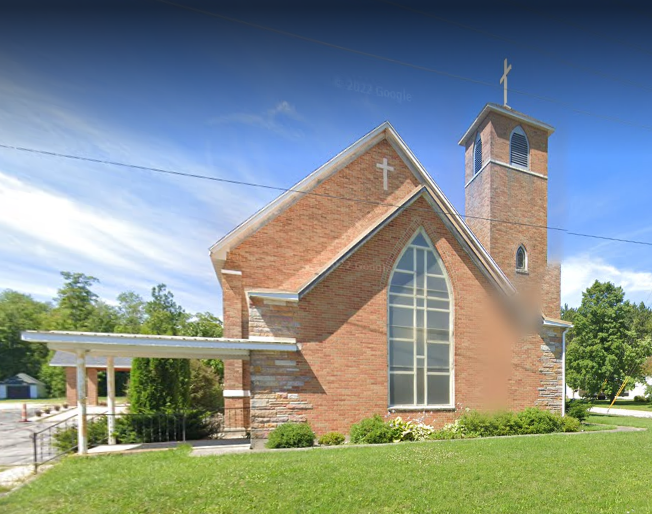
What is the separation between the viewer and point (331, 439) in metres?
11.8

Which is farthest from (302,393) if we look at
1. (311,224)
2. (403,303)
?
(311,224)

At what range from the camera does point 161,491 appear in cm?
690

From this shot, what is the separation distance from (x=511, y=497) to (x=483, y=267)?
10087mm

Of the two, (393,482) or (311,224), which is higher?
(311,224)

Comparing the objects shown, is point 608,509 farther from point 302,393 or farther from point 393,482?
point 302,393

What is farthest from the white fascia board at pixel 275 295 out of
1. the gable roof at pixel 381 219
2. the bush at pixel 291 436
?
the bush at pixel 291 436

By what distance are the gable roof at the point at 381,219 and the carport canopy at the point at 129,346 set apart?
130 inches

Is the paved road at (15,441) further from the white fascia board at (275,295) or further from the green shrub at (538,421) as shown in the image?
the green shrub at (538,421)

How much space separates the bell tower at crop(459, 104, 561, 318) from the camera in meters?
20.1

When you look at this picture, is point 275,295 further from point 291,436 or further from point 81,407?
point 81,407

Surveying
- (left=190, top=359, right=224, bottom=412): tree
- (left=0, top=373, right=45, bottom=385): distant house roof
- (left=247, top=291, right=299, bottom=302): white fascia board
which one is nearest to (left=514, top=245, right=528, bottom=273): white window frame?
(left=247, top=291, right=299, bottom=302): white fascia board

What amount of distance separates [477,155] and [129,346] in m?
19.9

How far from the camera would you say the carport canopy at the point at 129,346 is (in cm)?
988

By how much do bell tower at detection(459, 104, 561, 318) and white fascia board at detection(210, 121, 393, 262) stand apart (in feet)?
25.6
